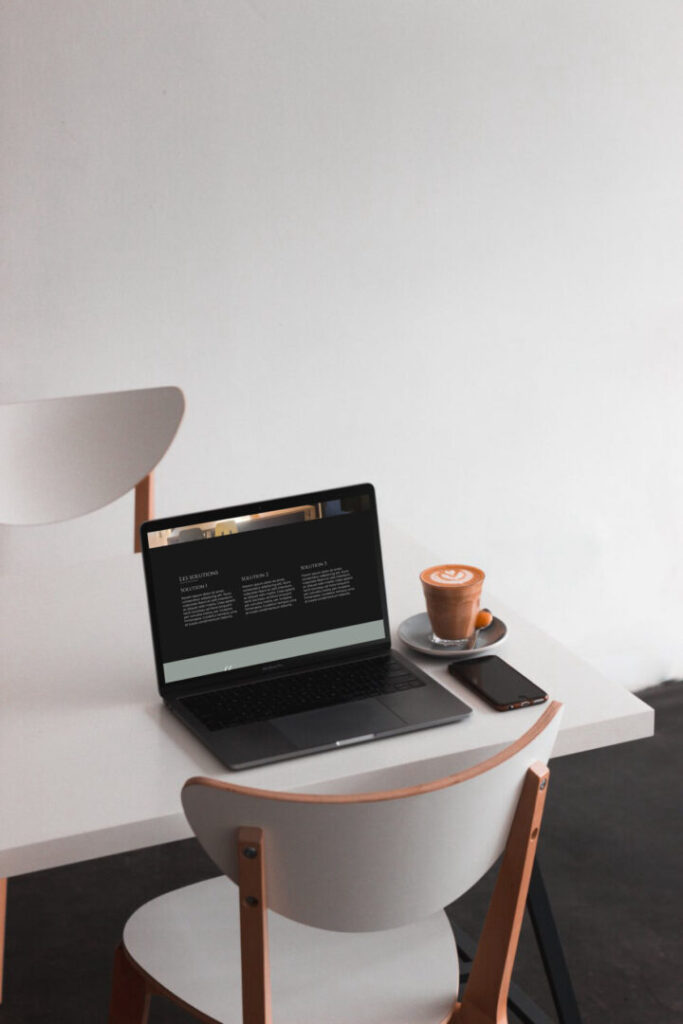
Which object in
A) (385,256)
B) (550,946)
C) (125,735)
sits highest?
(385,256)

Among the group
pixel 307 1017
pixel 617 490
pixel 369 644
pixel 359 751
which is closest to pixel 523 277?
pixel 617 490

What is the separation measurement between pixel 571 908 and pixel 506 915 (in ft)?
4.04

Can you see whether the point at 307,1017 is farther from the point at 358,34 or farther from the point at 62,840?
the point at 358,34

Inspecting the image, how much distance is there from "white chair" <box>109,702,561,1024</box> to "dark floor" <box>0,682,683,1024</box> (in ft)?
2.47

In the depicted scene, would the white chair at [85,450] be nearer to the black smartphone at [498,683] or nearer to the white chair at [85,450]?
the white chair at [85,450]

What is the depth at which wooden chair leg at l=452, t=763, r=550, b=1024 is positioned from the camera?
4.10ft

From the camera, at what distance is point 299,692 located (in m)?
1.57

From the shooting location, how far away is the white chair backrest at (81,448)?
94.6 inches

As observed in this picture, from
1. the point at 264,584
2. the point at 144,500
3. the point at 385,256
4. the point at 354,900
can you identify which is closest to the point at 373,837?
the point at 354,900

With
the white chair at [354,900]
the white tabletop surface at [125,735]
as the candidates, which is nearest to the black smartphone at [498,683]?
the white tabletop surface at [125,735]

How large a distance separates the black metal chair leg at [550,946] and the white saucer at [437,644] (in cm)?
31

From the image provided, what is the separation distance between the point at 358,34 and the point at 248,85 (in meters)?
0.27

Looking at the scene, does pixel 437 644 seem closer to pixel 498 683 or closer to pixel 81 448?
pixel 498 683

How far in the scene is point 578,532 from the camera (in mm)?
3285
